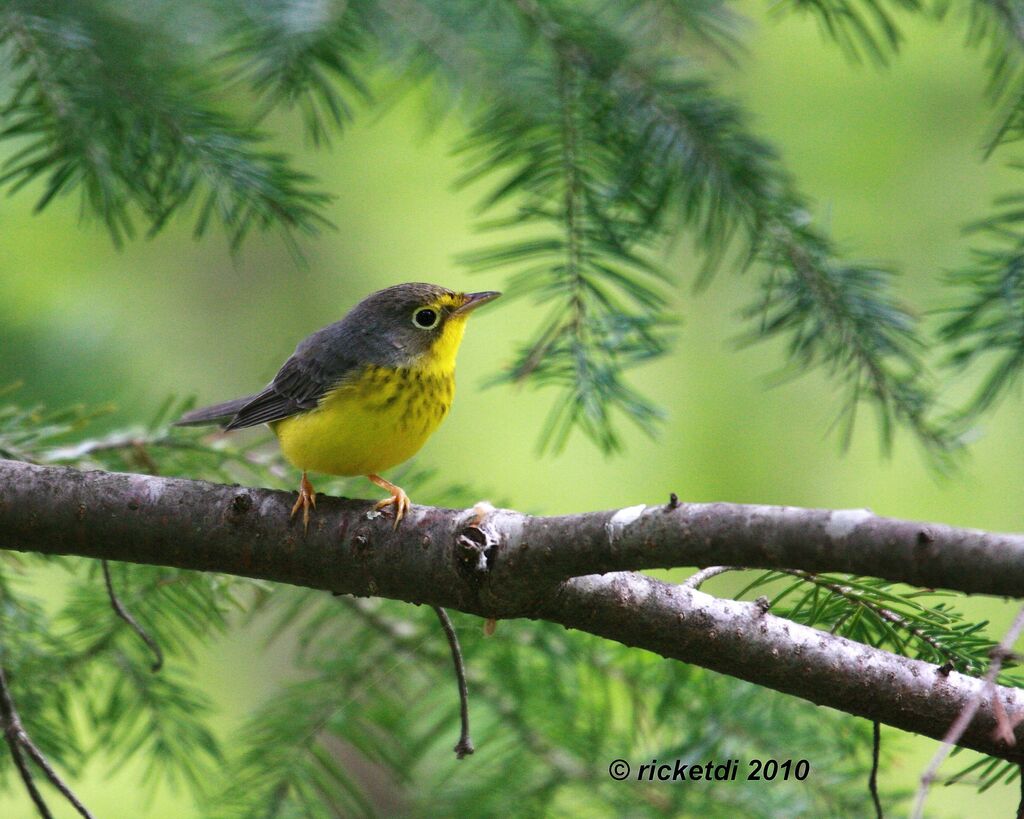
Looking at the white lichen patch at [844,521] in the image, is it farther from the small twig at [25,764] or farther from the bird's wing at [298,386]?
the bird's wing at [298,386]

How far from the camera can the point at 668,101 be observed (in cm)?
298

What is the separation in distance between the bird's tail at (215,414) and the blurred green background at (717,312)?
805mm

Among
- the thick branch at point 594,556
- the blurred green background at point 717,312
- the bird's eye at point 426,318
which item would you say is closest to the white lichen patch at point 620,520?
the thick branch at point 594,556

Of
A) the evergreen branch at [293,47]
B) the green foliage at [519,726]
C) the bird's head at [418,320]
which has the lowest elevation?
the green foliage at [519,726]

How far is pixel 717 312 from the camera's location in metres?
6.06

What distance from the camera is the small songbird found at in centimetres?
333

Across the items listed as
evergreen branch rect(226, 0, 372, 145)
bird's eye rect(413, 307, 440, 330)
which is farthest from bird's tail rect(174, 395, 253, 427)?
evergreen branch rect(226, 0, 372, 145)

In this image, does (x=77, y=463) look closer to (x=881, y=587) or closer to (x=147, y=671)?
(x=147, y=671)

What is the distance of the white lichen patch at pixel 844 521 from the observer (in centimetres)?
154

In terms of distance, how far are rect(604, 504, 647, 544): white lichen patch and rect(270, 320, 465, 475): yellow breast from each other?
1.62m

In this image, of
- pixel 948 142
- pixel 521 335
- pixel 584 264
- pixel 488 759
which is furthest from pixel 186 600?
pixel 948 142

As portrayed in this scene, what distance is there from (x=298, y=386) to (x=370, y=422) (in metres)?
0.44

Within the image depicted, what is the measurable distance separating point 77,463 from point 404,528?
1.34 metres

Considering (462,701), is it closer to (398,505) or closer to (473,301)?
(398,505)
